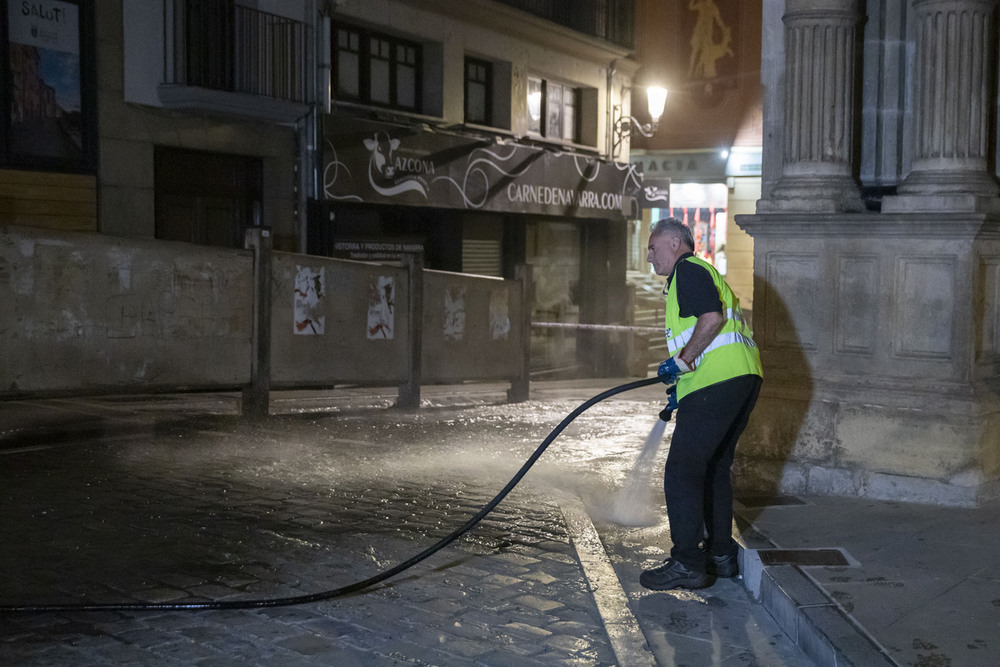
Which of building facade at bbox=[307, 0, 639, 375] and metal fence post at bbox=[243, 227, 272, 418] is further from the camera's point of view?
building facade at bbox=[307, 0, 639, 375]

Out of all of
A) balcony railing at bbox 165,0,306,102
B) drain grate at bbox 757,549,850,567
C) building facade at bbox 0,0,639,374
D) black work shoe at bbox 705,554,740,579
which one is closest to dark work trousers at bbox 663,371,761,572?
black work shoe at bbox 705,554,740,579

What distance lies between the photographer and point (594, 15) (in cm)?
2352

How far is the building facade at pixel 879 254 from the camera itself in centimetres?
687

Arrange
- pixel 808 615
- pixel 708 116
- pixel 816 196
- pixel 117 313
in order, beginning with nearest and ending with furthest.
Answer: pixel 808 615 → pixel 816 196 → pixel 117 313 → pixel 708 116

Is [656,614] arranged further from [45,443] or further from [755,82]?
[755,82]

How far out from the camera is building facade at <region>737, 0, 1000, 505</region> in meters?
6.87

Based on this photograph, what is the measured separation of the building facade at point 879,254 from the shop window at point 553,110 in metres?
15.0

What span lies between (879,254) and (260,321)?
575 centimetres

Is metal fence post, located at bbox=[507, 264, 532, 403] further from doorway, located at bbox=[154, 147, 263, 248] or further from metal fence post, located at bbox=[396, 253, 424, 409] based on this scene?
doorway, located at bbox=[154, 147, 263, 248]

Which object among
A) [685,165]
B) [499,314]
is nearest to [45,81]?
[499,314]

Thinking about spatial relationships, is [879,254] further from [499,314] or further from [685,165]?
[685,165]

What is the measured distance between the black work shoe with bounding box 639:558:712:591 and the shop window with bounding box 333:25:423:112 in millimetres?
Answer: 14095

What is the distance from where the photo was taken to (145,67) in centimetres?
1503

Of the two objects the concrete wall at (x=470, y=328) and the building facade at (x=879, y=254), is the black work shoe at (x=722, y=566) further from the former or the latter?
the concrete wall at (x=470, y=328)
